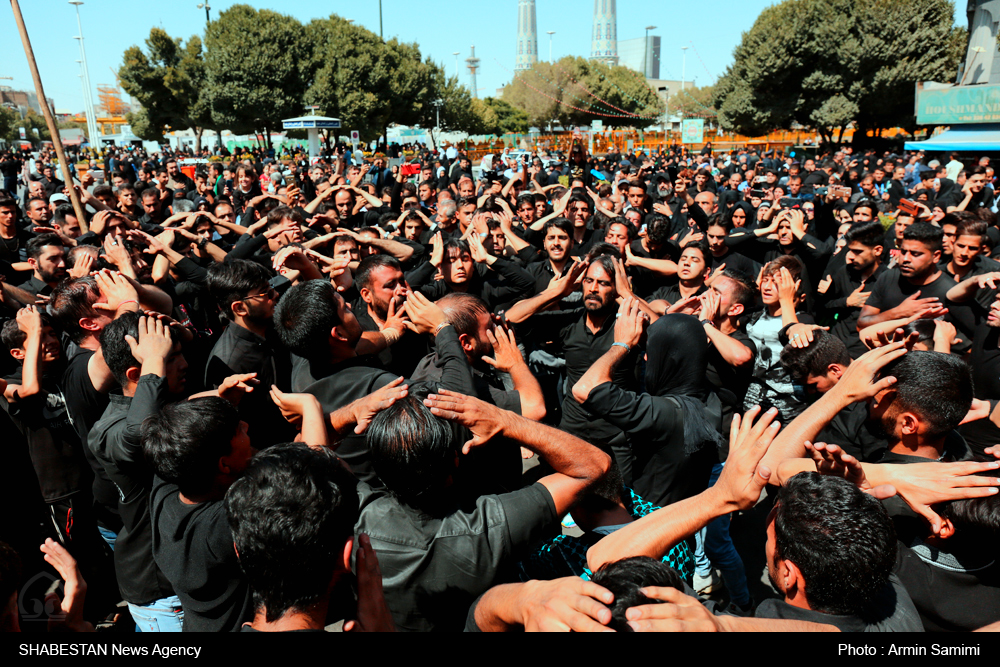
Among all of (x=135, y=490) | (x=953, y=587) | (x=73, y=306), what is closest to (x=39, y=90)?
(x=73, y=306)

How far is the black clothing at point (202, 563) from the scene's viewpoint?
2.07 metres

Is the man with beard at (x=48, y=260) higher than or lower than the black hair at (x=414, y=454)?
higher

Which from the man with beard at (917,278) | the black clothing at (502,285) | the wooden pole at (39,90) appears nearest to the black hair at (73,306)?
the black clothing at (502,285)

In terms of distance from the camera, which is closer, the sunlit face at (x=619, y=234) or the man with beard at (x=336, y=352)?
the man with beard at (x=336, y=352)

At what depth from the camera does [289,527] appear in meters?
1.60

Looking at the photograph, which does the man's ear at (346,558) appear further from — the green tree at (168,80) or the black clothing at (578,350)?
the green tree at (168,80)

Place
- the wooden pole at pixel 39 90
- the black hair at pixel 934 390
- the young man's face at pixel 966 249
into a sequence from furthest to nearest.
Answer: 1. the wooden pole at pixel 39 90
2. the young man's face at pixel 966 249
3. the black hair at pixel 934 390

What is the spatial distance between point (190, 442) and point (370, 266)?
2.42 m

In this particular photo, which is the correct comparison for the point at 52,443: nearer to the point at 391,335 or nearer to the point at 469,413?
the point at 391,335

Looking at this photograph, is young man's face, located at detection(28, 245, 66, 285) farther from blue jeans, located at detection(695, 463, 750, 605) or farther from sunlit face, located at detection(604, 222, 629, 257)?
blue jeans, located at detection(695, 463, 750, 605)

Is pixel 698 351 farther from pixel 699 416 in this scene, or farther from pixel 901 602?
pixel 901 602

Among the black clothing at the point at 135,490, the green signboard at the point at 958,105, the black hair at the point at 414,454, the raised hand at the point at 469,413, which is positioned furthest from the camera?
the green signboard at the point at 958,105

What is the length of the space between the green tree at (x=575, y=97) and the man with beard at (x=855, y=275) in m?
62.1

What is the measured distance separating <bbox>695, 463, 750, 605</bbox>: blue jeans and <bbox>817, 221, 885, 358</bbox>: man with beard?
2924 mm
